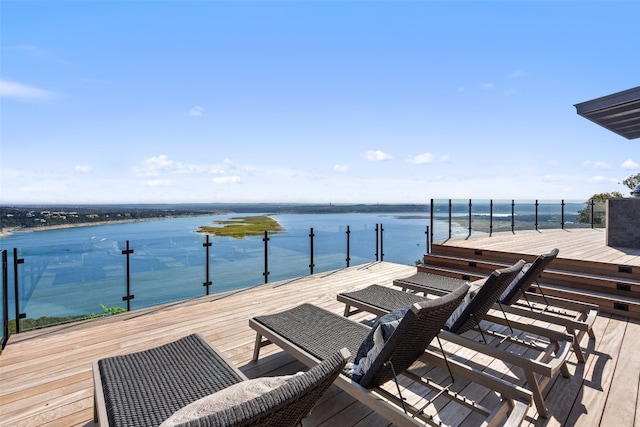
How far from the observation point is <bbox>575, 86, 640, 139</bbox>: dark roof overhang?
5596 millimetres

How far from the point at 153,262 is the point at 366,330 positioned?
14.2ft

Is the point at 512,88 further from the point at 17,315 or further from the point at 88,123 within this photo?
the point at 88,123

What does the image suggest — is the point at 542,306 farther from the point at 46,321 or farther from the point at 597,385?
the point at 46,321

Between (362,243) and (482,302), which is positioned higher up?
(482,302)

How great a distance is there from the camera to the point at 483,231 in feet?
29.9

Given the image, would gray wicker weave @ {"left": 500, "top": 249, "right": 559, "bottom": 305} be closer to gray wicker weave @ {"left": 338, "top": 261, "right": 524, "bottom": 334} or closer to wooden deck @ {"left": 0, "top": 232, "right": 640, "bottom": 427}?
gray wicker weave @ {"left": 338, "top": 261, "right": 524, "bottom": 334}

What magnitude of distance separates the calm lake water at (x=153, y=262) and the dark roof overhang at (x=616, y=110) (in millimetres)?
4774

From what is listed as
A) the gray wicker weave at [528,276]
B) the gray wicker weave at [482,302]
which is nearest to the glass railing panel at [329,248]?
the gray wicker weave at [482,302]

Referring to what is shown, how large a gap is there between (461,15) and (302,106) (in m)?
7.15

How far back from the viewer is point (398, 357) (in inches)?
75.7

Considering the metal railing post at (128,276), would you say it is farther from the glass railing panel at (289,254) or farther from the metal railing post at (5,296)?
the glass railing panel at (289,254)

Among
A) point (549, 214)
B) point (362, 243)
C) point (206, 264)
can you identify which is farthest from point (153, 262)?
point (549, 214)

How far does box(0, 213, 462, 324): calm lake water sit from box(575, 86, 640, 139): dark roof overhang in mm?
4774

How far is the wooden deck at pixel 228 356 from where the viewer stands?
2.15 metres
